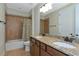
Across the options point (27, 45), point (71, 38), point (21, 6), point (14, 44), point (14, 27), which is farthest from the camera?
point (27, 45)

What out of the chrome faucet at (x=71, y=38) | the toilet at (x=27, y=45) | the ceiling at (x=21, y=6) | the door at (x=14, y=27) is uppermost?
the ceiling at (x=21, y=6)

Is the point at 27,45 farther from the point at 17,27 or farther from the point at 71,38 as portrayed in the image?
the point at 71,38

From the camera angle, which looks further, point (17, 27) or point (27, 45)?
point (27, 45)

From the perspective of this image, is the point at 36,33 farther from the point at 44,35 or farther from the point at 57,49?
Answer: the point at 57,49

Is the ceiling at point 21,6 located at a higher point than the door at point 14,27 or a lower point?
higher

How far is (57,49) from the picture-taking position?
1315 millimetres

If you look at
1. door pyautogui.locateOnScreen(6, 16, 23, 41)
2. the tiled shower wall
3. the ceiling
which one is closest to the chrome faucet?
the ceiling

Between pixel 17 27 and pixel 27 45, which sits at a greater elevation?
pixel 17 27

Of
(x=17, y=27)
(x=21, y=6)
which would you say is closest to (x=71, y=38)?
(x=21, y=6)

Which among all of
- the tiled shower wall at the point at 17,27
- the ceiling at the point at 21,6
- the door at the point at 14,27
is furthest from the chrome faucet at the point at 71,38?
the door at the point at 14,27

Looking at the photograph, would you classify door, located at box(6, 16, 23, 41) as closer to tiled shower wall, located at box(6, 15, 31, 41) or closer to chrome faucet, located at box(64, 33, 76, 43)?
tiled shower wall, located at box(6, 15, 31, 41)

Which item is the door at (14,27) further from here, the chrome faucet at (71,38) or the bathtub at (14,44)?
the chrome faucet at (71,38)

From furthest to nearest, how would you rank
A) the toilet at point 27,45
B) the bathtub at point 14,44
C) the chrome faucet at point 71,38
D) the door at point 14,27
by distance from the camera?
the toilet at point 27,45, the bathtub at point 14,44, the door at point 14,27, the chrome faucet at point 71,38

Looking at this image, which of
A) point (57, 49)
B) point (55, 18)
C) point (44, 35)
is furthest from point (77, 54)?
point (44, 35)
